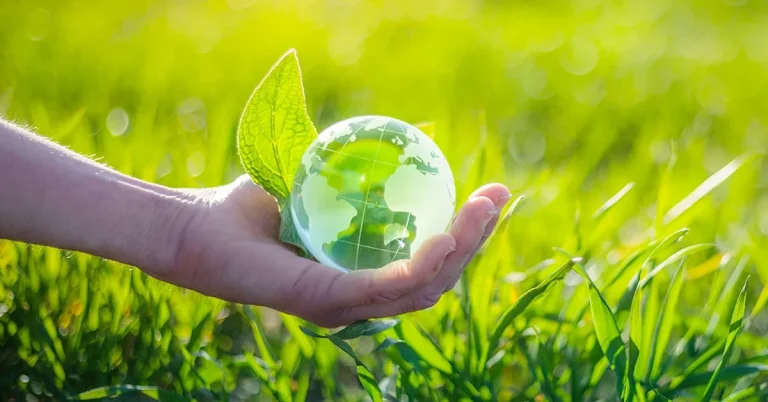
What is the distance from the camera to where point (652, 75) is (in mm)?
4609

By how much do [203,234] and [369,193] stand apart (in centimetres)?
35

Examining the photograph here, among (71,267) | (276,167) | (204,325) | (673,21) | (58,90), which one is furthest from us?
(673,21)

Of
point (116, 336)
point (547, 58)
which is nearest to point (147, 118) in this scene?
point (116, 336)

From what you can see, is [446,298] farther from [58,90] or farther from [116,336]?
[58,90]

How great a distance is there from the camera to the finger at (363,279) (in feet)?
4.43

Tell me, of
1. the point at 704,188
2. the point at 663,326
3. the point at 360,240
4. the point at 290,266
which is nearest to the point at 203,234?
the point at 290,266

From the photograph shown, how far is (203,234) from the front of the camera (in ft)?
5.26

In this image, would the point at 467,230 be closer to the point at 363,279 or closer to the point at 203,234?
the point at 363,279

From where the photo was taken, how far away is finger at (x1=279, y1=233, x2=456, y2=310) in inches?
53.2

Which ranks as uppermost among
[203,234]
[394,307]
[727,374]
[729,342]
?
A: [203,234]

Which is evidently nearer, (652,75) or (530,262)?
(530,262)

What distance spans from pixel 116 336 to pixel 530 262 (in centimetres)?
120

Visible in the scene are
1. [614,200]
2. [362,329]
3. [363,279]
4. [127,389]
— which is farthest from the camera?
[614,200]

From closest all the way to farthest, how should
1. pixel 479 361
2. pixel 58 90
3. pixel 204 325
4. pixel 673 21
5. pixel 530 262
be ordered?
pixel 479 361
pixel 204 325
pixel 530 262
pixel 58 90
pixel 673 21
